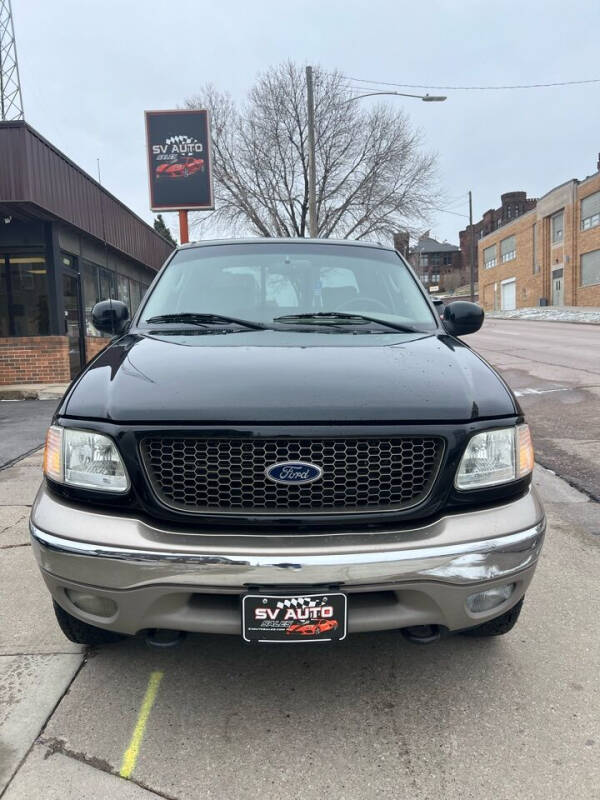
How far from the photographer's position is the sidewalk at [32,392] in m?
10.4

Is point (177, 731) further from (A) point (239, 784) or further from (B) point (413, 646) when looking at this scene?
(B) point (413, 646)

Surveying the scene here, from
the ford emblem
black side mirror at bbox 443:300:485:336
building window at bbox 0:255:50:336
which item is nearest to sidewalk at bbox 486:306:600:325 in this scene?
building window at bbox 0:255:50:336

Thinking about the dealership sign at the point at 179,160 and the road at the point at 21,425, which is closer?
the road at the point at 21,425

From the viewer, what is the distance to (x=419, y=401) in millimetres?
2008

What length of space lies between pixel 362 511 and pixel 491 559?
1.40 ft

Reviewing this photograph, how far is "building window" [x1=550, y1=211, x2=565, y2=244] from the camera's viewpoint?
144ft

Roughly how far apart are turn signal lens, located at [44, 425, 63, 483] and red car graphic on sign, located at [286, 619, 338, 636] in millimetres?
909

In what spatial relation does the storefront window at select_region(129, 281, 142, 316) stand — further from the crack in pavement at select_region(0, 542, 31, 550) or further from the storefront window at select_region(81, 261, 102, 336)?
the crack in pavement at select_region(0, 542, 31, 550)

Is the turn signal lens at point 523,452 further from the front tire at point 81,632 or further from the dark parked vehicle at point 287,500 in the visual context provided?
the front tire at point 81,632

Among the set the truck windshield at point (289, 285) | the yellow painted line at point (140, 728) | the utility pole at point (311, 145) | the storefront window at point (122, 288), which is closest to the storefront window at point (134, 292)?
the storefront window at point (122, 288)

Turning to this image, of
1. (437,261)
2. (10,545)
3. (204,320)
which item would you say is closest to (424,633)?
(204,320)

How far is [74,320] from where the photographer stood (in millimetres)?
12570

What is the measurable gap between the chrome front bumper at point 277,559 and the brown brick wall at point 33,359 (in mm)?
10139

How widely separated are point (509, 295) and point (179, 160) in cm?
4668
